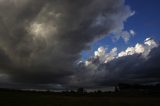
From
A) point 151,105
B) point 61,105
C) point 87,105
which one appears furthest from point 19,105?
point 151,105

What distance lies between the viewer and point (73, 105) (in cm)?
10344

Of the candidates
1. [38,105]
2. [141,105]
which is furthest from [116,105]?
[38,105]

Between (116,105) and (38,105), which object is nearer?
(38,105)

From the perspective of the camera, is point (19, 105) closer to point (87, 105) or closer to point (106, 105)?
point (87, 105)

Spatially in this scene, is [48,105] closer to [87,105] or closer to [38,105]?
[38,105]

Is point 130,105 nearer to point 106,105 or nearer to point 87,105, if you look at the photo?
point 106,105

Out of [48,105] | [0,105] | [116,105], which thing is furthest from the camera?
[116,105]

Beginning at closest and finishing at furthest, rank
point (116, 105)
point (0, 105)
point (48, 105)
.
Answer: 1. point (0, 105)
2. point (48, 105)
3. point (116, 105)

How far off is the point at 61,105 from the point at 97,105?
513 inches

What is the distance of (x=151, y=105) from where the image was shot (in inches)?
4422

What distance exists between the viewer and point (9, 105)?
310 feet

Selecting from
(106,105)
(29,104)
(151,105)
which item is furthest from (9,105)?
(151,105)

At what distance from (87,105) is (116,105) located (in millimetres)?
11131

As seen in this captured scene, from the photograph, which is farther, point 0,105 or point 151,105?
point 151,105
